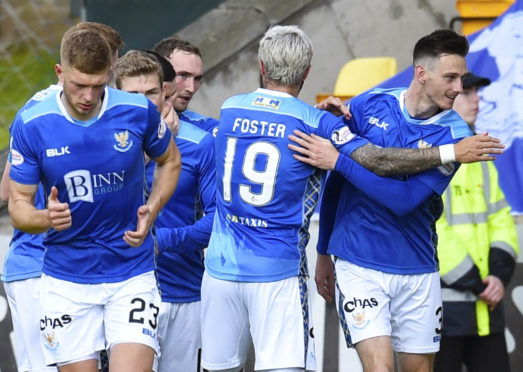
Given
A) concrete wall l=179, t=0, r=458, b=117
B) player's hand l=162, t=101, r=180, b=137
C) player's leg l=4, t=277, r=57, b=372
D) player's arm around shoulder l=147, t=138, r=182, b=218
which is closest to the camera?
player's arm around shoulder l=147, t=138, r=182, b=218

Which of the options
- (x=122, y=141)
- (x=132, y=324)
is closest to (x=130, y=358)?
(x=132, y=324)

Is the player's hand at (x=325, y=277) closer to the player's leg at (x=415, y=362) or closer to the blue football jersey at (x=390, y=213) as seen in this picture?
the blue football jersey at (x=390, y=213)

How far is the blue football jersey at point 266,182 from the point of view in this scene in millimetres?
6020

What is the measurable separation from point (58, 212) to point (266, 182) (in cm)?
127

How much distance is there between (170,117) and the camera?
654 cm

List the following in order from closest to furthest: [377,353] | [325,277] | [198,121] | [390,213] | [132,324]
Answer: [132,324] < [377,353] < [390,213] < [325,277] < [198,121]

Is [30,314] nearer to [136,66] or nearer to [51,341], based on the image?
[51,341]

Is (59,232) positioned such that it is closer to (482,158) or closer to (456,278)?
(482,158)

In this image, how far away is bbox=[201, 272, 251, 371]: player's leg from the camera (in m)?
6.14

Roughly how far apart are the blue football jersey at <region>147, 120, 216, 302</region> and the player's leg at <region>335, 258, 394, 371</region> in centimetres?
84

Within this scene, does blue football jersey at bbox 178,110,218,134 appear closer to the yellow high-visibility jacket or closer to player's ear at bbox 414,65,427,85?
player's ear at bbox 414,65,427,85

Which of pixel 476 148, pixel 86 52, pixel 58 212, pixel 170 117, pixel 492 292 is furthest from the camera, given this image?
pixel 492 292

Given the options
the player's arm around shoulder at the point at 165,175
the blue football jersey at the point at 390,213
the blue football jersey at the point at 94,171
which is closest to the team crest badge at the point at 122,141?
the blue football jersey at the point at 94,171

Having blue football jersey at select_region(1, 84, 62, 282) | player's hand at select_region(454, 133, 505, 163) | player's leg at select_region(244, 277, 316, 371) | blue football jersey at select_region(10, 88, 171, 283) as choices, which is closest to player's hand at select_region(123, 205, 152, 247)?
blue football jersey at select_region(10, 88, 171, 283)
